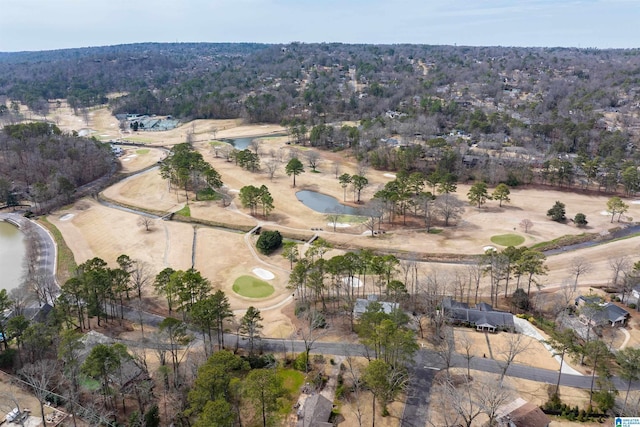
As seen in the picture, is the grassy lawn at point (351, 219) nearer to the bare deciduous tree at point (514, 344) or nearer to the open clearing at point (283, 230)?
the open clearing at point (283, 230)

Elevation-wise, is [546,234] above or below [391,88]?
below

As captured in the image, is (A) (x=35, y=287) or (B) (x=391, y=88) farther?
(B) (x=391, y=88)

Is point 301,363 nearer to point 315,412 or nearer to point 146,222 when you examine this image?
point 315,412

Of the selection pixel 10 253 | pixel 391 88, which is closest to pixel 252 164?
pixel 10 253

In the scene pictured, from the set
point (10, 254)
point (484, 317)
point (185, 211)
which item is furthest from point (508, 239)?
point (10, 254)

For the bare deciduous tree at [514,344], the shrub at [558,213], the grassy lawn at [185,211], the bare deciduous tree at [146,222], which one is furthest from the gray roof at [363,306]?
the shrub at [558,213]

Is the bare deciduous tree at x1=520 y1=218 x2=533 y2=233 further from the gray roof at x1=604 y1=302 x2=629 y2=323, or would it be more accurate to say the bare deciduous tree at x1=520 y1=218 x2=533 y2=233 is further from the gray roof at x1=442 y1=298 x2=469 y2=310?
the gray roof at x1=442 y1=298 x2=469 y2=310

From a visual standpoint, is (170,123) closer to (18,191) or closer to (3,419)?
(18,191)

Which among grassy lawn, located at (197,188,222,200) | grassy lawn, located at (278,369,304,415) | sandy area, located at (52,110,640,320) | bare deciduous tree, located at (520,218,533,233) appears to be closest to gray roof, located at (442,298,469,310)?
sandy area, located at (52,110,640,320)
